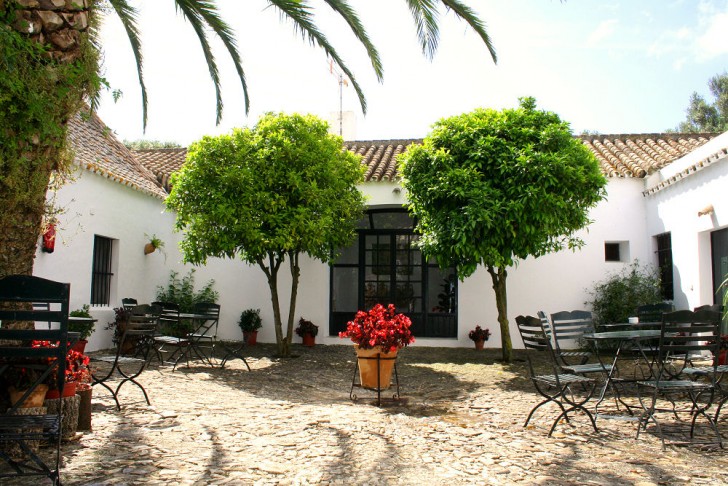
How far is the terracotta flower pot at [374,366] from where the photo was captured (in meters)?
6.70

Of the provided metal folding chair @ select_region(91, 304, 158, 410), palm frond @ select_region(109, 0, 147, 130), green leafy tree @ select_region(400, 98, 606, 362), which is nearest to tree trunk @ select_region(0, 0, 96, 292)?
metal folding chair @ select_region(91, 304, 158, 410)

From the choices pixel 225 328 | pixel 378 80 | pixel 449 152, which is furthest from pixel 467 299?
pixel 378 80

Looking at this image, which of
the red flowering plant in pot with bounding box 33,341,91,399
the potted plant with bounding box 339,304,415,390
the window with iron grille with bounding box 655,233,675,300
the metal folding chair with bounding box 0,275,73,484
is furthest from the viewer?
the window with iron grille with bounding box 655,233,675,300

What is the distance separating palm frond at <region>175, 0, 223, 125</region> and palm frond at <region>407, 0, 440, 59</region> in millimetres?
2118

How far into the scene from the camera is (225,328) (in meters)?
13.8

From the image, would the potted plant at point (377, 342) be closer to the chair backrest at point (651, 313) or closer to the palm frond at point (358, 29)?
the palm frond at point (358, 29)

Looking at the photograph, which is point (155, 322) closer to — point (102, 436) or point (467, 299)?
point (102, 436)

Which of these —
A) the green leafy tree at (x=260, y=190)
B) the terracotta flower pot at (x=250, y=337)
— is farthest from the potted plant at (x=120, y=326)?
the terracotta flower pot at (x=250, y=337)

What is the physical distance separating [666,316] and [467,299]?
8421 mm

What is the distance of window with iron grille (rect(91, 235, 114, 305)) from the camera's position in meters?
11.2

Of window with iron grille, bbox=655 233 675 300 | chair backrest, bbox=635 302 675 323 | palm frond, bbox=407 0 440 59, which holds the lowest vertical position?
chair backrest, bbox=635 302 675 323

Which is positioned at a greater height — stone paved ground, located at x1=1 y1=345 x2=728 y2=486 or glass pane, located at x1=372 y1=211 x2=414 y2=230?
glass pane, located at x1=372 y1=211 x2=414 y2=230

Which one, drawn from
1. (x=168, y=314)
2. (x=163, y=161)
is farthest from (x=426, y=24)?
(x=163, y=161)

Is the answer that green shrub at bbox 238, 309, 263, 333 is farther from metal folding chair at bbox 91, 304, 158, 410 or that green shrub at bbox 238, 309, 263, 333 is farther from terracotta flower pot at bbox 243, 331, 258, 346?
metal folding chair at bbox 91, 304, 158, 410
